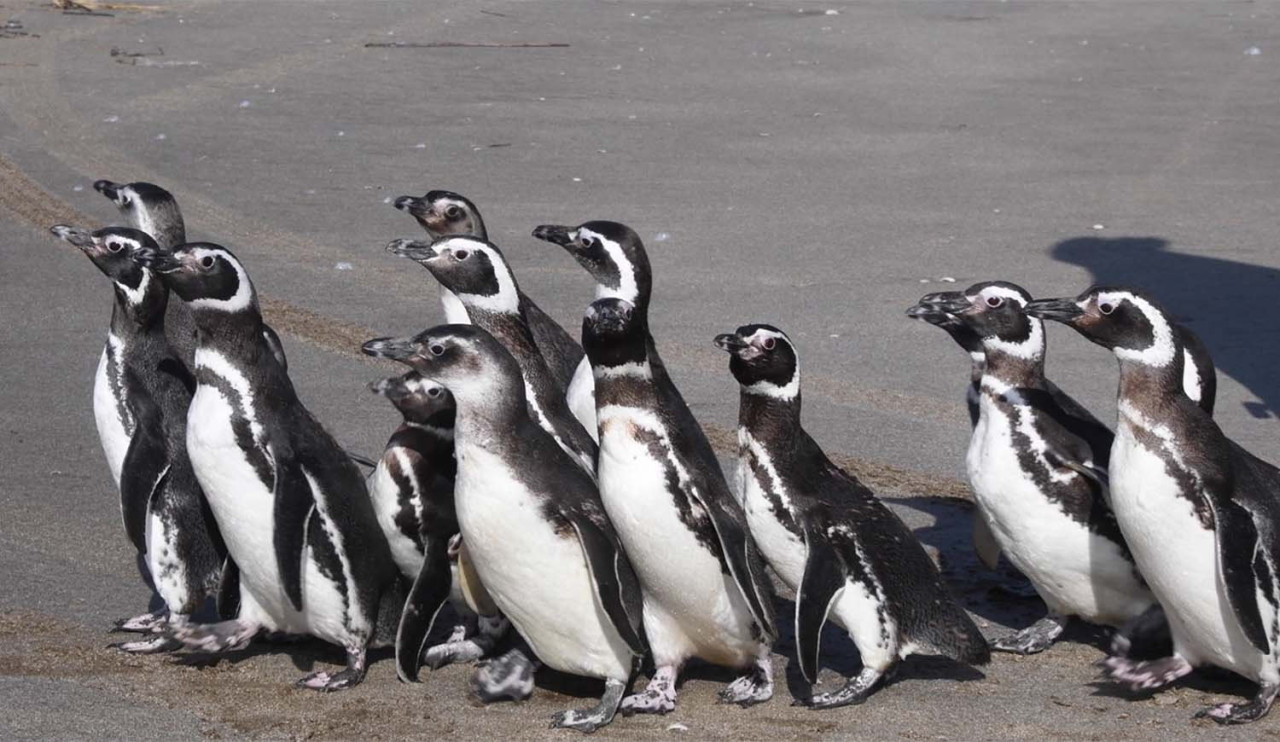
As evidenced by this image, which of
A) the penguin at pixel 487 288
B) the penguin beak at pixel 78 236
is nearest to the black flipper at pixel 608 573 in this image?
the penguin at pixel 487 288

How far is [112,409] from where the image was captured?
430 cm

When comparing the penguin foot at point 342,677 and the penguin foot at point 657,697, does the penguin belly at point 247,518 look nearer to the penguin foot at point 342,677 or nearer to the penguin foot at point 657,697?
the penguin foot at point 342,677

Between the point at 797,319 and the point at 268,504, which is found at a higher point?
the point at 268,504

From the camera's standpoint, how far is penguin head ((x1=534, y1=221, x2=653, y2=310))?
181 inches

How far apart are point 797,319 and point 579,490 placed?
3.24 m

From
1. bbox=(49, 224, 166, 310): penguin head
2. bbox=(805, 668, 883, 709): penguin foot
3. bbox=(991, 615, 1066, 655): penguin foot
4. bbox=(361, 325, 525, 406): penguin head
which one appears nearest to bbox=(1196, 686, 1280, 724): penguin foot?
bbox=(991, 615, 1066, 655): penguin foot

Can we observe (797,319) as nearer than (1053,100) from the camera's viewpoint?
Yes

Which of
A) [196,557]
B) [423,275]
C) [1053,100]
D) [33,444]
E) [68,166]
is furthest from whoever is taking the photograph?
[1053,100]

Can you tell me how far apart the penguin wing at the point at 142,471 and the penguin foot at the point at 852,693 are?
1.51 metres

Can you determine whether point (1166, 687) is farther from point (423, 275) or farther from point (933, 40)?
point (933, 40)

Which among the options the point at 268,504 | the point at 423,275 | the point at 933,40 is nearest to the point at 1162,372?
the point at 268,504

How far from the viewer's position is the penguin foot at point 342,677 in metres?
3.90

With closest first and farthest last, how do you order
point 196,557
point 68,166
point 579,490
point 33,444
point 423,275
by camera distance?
point 579,490, point 196,557, point 33,444, point 423,275, point 68,166

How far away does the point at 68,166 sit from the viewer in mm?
9328
